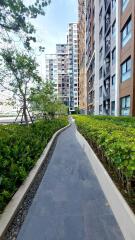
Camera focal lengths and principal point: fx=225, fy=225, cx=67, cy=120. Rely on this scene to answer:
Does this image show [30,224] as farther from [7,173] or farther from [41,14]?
[41,14]

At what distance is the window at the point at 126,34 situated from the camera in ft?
66.1

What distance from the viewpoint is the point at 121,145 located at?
160 inches

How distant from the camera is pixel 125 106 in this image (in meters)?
21.6

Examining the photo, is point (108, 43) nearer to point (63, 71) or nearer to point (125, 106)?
point (125, 106)

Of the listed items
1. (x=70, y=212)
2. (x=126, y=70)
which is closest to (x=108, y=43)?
(x=126, y=70)

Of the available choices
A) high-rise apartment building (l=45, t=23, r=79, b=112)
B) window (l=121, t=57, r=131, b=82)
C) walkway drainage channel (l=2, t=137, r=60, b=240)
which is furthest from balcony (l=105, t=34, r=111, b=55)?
high-rise apartment building (l=45, t=23, r=79, b=112)

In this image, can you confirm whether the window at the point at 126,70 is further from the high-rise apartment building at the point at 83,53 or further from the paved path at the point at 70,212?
the high-rise apartment building at the point at 83,53

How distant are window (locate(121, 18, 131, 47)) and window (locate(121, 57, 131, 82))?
6.26 ft

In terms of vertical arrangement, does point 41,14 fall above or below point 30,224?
above

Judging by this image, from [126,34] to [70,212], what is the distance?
2019cm

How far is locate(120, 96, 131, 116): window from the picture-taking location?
20297mm

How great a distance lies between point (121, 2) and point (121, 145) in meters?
22.8

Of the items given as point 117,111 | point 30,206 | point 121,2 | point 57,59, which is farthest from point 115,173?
point 57,59

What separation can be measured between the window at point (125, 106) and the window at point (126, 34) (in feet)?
17.4
